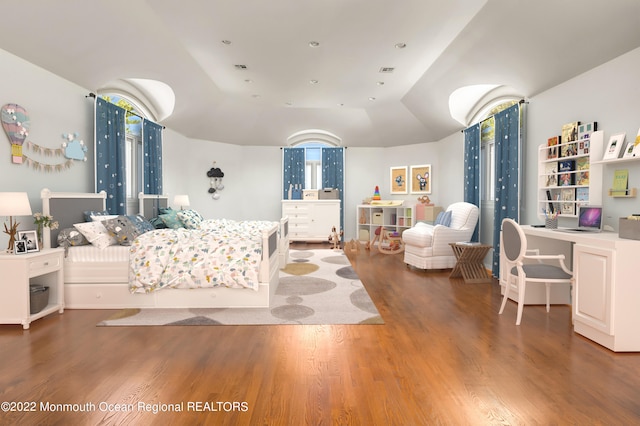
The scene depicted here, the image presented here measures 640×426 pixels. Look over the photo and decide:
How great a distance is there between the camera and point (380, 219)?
830 cm

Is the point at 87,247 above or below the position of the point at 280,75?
below

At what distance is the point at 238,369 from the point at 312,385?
527 mm

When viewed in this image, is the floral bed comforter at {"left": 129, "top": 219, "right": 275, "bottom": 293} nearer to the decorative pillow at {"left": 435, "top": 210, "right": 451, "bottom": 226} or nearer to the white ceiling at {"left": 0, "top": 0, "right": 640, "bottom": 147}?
the white ceiling at {"left": 0, "top": 0, "right": 640, "bottom": 147}

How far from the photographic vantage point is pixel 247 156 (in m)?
8.91

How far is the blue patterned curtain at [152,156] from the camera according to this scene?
19.0ft

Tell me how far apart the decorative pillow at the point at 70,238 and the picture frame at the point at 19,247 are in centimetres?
42

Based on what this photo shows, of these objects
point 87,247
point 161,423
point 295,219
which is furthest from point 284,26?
point 295,219

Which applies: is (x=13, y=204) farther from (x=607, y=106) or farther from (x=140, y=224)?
(x=607, y=106)

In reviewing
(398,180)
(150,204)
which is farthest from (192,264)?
(398,180)

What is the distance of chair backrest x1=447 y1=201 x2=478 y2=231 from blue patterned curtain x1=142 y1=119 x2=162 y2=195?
493 cm

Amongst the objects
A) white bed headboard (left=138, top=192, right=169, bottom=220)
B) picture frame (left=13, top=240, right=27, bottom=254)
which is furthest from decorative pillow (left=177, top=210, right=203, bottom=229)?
picture frame (left=13, top=240, right=27, bottom=254)

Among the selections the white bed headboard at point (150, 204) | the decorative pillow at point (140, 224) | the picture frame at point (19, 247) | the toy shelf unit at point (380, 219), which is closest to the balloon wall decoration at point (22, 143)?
the picture frame at point (19, 247)

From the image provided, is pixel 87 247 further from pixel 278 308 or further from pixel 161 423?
pixel 161 423

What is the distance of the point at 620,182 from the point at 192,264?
13.3ft
